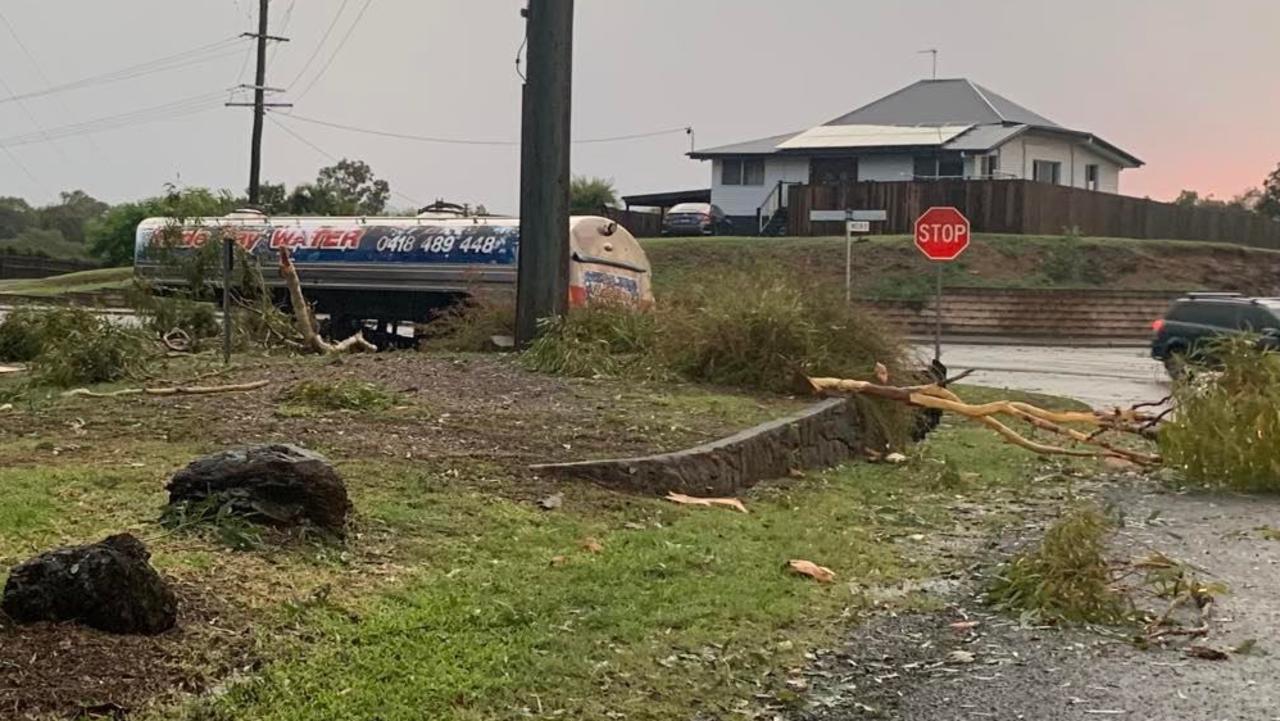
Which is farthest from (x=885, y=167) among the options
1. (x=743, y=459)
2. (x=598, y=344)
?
(x=743, y=459)

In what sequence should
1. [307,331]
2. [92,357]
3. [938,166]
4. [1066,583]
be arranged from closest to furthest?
[1066,583] < [92,357] < [307,331] < [938,166]

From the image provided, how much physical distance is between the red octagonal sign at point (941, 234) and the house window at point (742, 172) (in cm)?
3005

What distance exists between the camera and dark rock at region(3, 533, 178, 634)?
4676 mm

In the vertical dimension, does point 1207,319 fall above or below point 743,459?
above

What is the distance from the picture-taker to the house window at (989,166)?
175 feet

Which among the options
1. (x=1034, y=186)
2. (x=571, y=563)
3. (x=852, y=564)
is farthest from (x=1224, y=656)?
(x=1034, y=186)

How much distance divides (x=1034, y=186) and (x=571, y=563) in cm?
4283

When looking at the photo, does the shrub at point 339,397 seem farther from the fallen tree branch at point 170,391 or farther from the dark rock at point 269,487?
the dark rock at point 269,487

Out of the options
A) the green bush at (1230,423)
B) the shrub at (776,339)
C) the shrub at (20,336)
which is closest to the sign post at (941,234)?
the shrub at (776,339)

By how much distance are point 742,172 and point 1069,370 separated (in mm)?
31590

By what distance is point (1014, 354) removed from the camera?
32.9m

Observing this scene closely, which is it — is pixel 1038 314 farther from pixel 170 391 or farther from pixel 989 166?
pixel 170 391

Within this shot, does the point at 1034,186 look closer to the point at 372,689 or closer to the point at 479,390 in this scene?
the point at 479,390

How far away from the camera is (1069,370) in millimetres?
27688
